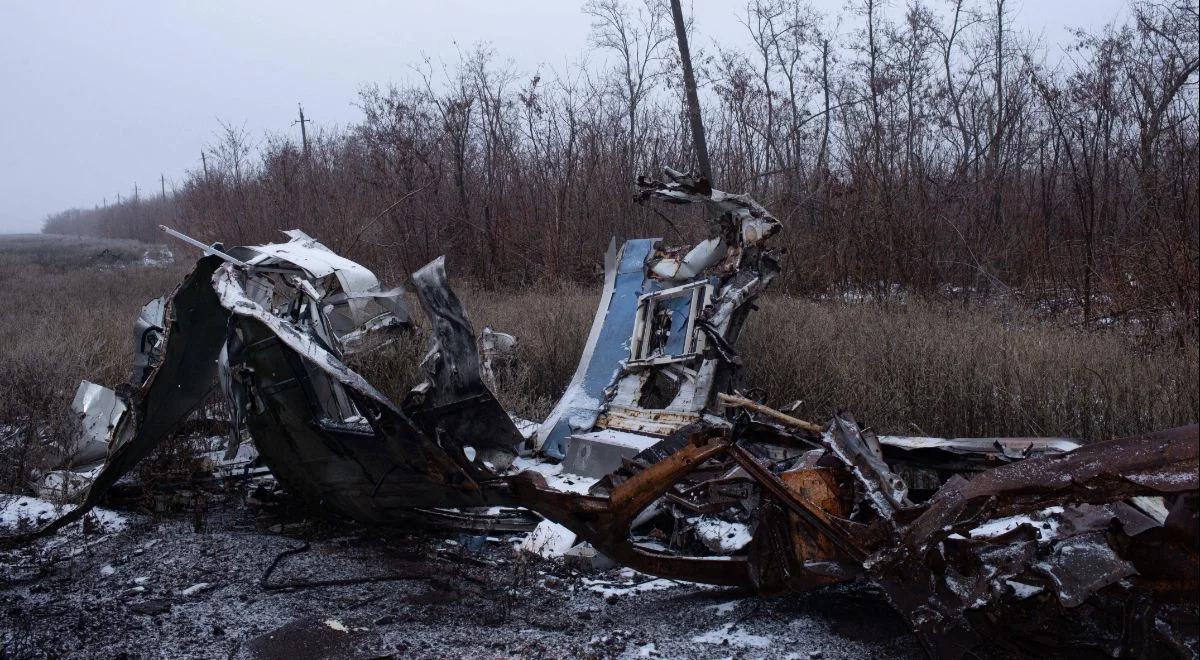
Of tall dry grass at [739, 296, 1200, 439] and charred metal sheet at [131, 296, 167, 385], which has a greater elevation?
charred metal sheet at [131, 296, 167, 385]

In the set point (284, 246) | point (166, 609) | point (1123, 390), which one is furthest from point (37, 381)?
point (1123, 390)

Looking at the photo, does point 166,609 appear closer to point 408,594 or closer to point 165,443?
point 408,594

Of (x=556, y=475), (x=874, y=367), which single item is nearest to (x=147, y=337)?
(x=556, y=475)

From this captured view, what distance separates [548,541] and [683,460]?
132 centimetres

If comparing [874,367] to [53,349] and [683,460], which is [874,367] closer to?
[683,460]

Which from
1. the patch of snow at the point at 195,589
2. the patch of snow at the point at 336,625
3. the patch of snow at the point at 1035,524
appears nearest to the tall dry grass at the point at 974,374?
the patch of snow at the point at 1035,524

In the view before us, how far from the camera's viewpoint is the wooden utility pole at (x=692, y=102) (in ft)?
36.9

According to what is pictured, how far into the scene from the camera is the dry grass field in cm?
399

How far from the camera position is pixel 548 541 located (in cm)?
384

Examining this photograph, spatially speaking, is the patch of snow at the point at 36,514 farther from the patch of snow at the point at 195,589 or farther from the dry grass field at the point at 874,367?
the patch of snow at the point at 195,589

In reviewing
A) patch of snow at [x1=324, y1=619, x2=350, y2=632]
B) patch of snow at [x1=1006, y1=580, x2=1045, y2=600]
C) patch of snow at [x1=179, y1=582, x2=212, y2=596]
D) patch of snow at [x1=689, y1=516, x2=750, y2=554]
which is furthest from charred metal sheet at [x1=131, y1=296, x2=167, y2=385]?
patch of snow at [x1=1006, y1=580, x2=1045, y2=600]

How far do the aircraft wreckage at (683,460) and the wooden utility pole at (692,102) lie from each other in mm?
5495

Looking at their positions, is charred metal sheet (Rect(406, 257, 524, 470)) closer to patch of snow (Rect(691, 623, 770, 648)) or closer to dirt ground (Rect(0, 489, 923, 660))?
dirt ground (Rect(0, 489, 923, 660))

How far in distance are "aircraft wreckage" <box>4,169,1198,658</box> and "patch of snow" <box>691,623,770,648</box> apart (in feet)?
0.59
